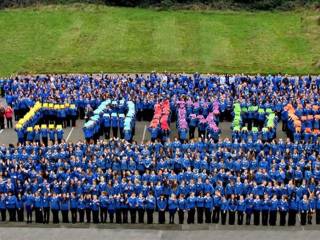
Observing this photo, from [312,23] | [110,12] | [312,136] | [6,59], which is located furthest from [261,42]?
[312,136]

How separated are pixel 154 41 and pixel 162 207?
36012 millimetres

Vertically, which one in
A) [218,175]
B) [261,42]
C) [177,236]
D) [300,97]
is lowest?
[177,236]

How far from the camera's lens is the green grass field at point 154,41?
56000mm

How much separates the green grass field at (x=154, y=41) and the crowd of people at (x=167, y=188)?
25.6 meters

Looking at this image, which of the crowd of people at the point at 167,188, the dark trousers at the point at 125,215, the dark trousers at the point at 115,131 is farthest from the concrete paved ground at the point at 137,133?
the dark trousers at the point at 125,215

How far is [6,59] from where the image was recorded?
190 ft

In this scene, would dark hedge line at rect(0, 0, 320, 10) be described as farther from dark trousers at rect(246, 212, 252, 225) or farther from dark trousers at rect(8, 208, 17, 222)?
dark trousers at rect(8, 208, 17, 222)

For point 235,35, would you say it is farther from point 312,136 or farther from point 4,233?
point 4,233

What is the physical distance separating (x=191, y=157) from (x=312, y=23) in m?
38.2

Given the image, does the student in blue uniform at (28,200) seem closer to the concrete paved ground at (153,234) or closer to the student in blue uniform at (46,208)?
the student in blue uniform at (46,208)

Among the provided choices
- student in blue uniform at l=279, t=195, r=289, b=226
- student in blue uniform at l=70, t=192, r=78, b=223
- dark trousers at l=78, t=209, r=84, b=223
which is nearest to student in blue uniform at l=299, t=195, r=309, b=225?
student in blue uniform at l=279, t=195, r=289, b=226

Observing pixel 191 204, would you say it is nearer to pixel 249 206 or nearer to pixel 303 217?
pixel 249 206

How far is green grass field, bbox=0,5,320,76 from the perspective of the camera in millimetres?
56000

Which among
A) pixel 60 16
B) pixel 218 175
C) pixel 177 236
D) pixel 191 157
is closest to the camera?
pixel 177 236
